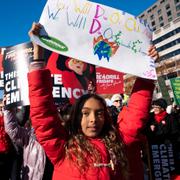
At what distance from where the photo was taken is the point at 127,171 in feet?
6.44

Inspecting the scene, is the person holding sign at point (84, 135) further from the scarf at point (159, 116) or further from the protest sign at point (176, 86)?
the protest sign at point (176, 86)

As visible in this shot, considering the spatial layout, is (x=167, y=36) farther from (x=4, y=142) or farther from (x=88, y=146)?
(x=88, y=146)

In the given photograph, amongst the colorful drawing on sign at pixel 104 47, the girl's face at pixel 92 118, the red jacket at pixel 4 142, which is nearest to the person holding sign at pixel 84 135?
the girl's face at pixel 92 118

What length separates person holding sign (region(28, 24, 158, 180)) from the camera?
188 cm

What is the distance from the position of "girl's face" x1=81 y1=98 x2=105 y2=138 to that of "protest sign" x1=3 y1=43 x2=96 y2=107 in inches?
67.5

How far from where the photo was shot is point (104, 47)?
2.22 metres

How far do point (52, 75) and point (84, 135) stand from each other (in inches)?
115

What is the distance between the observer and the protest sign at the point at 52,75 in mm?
3830

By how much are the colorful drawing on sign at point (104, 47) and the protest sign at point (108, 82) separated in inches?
175

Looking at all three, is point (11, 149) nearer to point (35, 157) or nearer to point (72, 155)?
point (35, 157)

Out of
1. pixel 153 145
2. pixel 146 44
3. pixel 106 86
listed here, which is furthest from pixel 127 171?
pixel 106 86

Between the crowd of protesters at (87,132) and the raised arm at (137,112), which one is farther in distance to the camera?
the raised arm at (137,112)

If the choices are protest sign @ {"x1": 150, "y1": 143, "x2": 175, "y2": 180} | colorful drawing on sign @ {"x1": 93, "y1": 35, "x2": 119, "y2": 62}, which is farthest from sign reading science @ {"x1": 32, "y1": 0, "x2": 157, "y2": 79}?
protest sign @ {"x1": 150, "y1": 143, "x2": 175, "y2": 180}

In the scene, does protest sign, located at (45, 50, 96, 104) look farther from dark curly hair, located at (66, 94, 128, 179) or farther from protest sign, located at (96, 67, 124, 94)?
dark curly hair, located at (66, 94, 128, 179)
